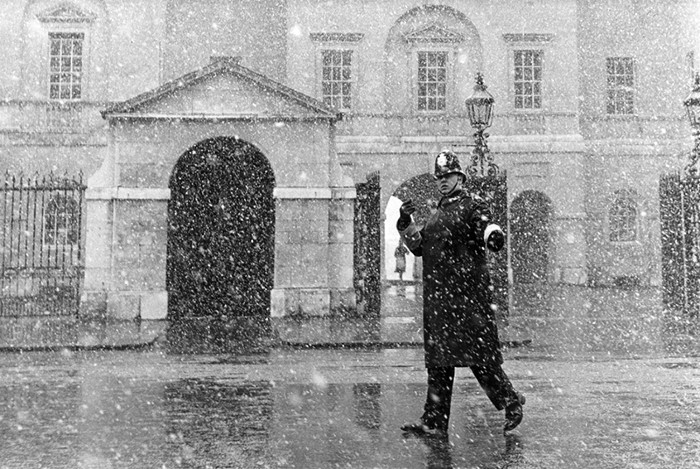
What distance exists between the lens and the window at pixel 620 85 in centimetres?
2975

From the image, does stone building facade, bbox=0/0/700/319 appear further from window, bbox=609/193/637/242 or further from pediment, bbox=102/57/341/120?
pediment, bbox=102/57/341/120

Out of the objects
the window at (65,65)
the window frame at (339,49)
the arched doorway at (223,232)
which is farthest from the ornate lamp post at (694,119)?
the window at (65,65)

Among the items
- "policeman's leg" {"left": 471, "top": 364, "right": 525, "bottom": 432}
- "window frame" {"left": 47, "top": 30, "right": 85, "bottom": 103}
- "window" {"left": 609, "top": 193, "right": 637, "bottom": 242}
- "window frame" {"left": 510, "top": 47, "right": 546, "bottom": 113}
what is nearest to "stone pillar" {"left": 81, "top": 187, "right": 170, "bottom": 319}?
"policeman's leg" {"left": 471, "top": 364, "right": 525, "bottom": 432}

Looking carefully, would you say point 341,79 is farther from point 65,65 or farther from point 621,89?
point 621,89

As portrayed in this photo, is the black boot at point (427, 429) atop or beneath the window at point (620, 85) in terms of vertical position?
beneath

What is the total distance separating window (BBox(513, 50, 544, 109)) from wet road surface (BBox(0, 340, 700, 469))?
1956 centimetres

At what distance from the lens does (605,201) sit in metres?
29.3

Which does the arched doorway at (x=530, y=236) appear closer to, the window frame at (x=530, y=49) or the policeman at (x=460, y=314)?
the window frame at (x=530, y=49)

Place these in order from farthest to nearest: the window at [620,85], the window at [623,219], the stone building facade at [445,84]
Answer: the window at [620,85] < the window at [623,219] < the stone building facade at [445,84]

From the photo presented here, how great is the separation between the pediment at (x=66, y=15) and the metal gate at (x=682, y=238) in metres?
21.8

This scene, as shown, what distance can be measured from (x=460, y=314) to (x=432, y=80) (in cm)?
2388

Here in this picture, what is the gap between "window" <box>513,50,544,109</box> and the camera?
93.2ft

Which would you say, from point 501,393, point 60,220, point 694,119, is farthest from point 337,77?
point 501,393

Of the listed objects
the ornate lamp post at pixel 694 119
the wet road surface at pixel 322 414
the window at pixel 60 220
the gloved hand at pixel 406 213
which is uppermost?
the ornate lamp post at pixel 694 119
